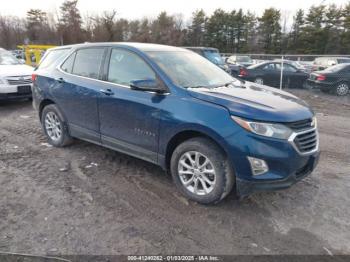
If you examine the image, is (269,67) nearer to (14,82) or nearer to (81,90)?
(14,82)

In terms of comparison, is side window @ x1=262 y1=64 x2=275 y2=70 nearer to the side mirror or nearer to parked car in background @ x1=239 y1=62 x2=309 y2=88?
parked car in background @ x1=239 y1=62 x2=309 y2=88

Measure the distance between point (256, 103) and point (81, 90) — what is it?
2.63 metres

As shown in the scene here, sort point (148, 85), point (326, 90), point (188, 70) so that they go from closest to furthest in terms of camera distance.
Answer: point (148, 85)
point (188, 70)
point (326, 90)

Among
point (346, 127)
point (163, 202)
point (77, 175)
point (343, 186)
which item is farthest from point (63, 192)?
point (346, 127)

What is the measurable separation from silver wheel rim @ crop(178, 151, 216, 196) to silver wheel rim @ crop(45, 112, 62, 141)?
2638mm

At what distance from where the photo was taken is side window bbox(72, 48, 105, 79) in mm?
4393

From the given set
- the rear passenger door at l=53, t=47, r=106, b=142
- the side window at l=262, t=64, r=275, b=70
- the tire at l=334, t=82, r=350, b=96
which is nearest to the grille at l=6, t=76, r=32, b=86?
the rear passenger door at l=53, t=47, r=106, b=142

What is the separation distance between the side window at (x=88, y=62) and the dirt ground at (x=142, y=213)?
135 cm

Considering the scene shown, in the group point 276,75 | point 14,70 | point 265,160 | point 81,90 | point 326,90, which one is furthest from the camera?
point 276,75

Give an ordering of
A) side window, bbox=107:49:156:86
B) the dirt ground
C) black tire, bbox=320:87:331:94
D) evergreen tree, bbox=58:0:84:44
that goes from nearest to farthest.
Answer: the dirt ground < side window, bbox=107:49:156:86 < black tire, bbox=320:87:331:94 < evergreen tree, bbox=58:0:84:44

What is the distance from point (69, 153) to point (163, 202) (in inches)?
90.0

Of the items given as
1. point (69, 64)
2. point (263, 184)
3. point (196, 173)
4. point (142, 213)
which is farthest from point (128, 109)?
point (263, 184)

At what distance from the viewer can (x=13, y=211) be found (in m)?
3.28

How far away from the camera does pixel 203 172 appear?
3.37m
